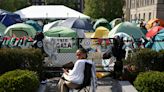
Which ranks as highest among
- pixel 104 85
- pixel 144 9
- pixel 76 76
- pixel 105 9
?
pixel 76 76

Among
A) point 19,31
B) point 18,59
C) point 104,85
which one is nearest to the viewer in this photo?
point 18,59

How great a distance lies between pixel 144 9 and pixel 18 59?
231ft

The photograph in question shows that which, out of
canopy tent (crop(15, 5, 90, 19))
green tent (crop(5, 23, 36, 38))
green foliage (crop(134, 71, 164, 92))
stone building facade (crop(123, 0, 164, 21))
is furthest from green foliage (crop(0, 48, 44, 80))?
stone building facade (crop(123, 0, 164, 21))

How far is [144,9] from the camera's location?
258 ft

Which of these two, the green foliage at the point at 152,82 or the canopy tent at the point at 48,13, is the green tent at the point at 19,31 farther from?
the green foliage at the point at 152,82

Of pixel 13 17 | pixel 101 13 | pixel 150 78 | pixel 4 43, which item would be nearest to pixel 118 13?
pixel 101 13

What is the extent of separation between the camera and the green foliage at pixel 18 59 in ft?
32.1

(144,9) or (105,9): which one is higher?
(105,9)

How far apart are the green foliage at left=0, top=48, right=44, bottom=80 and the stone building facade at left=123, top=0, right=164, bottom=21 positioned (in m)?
60.0

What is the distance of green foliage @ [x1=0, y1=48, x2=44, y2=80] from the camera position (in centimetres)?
978

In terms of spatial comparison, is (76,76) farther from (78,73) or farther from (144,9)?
(144,9)

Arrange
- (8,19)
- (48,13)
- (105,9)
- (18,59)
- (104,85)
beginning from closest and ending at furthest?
(18,59), (104,85), (8,19), (48,13), (105,9)

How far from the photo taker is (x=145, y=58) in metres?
10.6

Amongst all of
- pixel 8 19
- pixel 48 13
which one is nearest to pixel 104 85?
pixel 8 19
